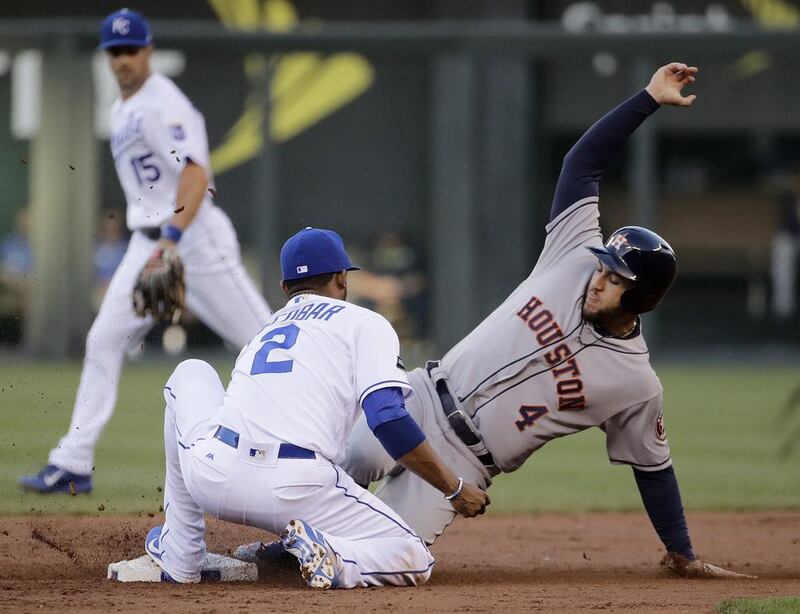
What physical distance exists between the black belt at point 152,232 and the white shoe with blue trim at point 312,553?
2.51m

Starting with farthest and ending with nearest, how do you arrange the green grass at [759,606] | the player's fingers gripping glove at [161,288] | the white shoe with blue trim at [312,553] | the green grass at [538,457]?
the player's fingers gripping glove at [161,288] < the green grass at [538,457] < the white shoe with blue trim at [312,553] < the green grass at [759,606]

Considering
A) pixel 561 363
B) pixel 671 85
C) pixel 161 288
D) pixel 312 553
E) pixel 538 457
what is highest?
pixel 671 85

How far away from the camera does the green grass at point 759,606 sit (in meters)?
3.77

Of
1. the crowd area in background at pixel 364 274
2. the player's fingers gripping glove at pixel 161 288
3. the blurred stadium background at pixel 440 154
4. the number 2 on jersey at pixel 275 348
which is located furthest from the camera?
the blurred stadium background at pixel 440 154

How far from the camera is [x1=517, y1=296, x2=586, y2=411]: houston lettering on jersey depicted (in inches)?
178

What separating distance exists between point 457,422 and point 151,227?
2.30 meters

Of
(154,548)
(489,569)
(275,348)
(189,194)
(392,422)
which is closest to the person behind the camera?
(392,422)

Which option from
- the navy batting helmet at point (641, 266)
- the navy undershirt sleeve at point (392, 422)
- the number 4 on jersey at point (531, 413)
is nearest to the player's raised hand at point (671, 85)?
the navy batting helmet at point (641, 266)

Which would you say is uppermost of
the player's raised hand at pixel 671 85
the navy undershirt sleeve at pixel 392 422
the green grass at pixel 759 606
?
the player's raised hand at pixel 671 85

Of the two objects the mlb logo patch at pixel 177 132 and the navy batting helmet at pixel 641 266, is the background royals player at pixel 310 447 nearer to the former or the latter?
the navy batting helmet at pixel 641 266

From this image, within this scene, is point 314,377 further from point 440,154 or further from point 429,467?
point 440,154

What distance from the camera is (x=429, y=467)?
4070 mm

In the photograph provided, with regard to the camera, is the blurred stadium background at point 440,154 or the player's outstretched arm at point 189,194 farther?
the blurred stadium background at point 440,154

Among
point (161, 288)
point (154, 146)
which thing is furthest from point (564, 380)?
point (154, 146)
